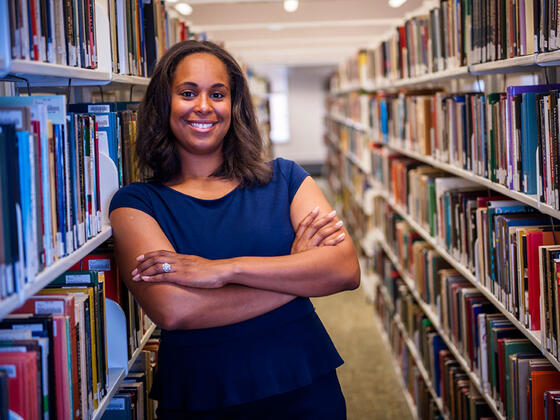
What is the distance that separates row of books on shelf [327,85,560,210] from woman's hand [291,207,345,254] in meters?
0.56

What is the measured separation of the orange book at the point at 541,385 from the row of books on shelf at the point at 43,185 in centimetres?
128

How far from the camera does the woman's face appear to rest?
1797 mm

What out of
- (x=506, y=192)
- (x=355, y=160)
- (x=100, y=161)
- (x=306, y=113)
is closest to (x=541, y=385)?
(x=506, y=192)

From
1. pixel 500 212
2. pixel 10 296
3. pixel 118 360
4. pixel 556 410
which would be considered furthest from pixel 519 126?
pixel 10 296

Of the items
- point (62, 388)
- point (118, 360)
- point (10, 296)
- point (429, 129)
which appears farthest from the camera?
point (429, 129)

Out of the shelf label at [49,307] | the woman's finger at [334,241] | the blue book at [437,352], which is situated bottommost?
the blue book at [437,352]

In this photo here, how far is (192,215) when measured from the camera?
5.67ft

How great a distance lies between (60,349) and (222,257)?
49 centimetres

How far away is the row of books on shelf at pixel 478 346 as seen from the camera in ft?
6.22

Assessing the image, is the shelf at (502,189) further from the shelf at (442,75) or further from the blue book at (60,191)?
the blue book at (60,191)

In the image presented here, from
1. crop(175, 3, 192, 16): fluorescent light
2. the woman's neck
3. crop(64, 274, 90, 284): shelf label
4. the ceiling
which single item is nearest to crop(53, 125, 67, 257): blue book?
crop(64, 274, 90, 284): shelf label

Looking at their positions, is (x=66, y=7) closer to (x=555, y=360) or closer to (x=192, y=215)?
(x=192, y=215)

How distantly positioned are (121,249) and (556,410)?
1214 millimetres

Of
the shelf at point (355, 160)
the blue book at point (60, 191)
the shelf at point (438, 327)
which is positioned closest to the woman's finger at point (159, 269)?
the blue book at point (60, 191)
